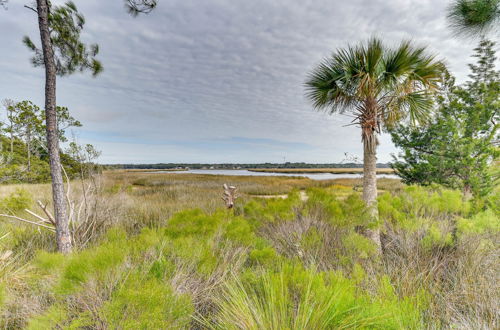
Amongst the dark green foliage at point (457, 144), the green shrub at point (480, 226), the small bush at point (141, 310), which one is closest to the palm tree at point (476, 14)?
the dark green foliage at point (457, 144)

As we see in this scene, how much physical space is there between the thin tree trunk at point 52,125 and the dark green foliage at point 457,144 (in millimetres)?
11536

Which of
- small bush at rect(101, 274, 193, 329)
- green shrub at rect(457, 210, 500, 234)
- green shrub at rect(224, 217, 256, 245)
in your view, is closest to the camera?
small bush at rect(101, 274, 193, 329)

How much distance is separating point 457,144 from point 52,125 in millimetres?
11929

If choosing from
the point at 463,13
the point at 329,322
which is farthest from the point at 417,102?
the point at 329,322

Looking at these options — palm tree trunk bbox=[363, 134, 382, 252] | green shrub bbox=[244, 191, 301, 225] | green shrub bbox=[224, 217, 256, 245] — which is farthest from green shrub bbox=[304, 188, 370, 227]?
green shrub bbox=[224, 217, 256, 245]

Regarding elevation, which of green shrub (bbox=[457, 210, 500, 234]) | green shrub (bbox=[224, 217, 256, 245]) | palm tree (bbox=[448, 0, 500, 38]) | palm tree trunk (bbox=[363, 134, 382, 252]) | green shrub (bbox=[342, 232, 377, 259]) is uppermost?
palm tree (bbox=[448, 0, 500, 38])

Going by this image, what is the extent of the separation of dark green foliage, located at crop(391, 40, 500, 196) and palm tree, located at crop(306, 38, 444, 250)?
406cm

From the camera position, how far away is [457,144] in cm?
775

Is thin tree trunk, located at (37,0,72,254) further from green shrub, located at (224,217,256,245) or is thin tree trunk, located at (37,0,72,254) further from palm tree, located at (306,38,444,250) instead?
palm tree, located at (306,38,444,250)

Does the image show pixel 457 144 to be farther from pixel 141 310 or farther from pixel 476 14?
pixel 141 310

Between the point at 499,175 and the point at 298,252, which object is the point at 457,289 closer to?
the point at 298,252

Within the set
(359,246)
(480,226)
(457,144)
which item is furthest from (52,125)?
(457,144)

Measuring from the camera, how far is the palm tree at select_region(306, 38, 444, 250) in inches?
188

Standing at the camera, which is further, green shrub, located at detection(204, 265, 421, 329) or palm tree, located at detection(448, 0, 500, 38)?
palm tree, located at detection(448, 0, 500, 38)
